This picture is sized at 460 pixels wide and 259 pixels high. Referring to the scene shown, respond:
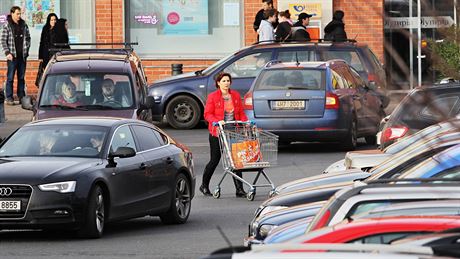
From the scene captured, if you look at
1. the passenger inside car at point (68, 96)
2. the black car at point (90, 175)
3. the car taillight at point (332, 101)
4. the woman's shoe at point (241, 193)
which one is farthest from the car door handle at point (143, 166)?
the car taillight at point (332, 101)

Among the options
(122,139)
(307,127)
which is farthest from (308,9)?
(122,139)

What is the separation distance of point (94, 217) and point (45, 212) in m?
0.56

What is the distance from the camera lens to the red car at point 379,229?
5797 mm

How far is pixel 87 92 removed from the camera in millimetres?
19328

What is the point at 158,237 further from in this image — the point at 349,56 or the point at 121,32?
the point at 121,32

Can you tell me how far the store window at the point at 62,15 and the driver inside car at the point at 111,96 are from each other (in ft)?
42.0

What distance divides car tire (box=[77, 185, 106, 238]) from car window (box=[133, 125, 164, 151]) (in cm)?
128

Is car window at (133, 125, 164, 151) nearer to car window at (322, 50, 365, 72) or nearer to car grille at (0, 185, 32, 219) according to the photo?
car grille at (0, 185, 32, 219)

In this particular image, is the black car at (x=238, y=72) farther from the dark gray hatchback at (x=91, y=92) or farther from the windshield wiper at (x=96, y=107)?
the windshield wiper at (x=96, y=107)

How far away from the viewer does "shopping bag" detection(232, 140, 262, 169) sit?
16.8 metres

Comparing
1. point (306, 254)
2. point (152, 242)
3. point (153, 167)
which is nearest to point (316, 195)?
point (152, 242)

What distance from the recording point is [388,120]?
666 inches

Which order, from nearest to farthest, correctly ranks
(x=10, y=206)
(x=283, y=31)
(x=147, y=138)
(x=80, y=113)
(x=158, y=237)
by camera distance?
(x=10, y=206) < (x=158, y=237) < (x=147, y=138) < (x=80, y=113) < (x=283, y=31)

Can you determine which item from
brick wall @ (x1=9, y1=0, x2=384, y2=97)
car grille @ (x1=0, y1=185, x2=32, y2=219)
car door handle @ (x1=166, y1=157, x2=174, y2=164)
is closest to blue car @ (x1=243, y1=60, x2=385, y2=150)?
car door handle @ (x1=166, y1=157, x2=174, y2=164)
